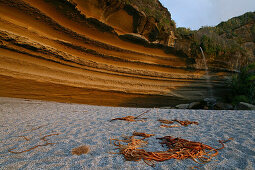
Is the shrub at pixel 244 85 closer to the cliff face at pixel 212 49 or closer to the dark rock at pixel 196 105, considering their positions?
the cliff face at pixel 212 49

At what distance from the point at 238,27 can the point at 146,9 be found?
11.2 m

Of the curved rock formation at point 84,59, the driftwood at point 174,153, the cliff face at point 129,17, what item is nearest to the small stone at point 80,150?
the driftwood at point 174,153

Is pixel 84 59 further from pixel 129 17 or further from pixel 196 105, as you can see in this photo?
pixel 196 105

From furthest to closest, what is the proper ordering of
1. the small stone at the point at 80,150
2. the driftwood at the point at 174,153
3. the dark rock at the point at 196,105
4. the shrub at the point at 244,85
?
the shrub at the point at 244,85 → the dark rock at the point at 196,105 → the small stone at the point at 80,150 → the driftwood at the point at 174,153

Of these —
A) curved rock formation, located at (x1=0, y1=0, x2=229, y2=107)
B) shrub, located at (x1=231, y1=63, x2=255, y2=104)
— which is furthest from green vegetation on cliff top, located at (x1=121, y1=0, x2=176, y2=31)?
shrub, located at (x1=231, y1=63, x2=255, y2=104)

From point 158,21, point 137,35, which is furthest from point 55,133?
point 158,21

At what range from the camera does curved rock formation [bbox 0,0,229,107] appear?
396 cm

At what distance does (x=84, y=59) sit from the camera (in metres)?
5.08

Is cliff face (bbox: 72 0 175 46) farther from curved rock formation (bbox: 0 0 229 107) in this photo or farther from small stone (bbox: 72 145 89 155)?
small stone (bbox: 72 145 89 155)

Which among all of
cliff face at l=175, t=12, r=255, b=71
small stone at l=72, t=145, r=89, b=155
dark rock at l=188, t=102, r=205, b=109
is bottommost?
dark rock at l=188, t=102, r=205, b=109

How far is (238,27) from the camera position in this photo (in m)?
12.2

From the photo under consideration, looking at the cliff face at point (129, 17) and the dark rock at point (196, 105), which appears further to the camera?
the dark rock at point (196, 105)

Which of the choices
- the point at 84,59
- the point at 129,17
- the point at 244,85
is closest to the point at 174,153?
the point at 84,59

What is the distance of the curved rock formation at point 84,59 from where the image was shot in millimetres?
3965
